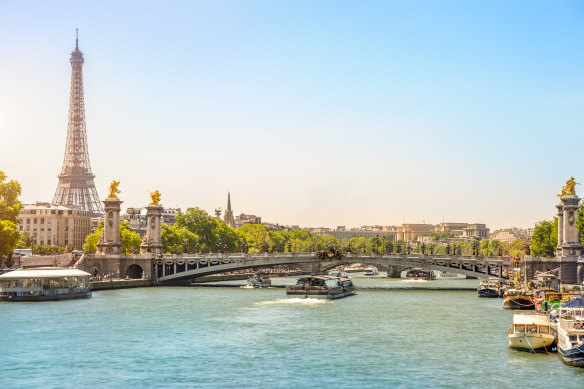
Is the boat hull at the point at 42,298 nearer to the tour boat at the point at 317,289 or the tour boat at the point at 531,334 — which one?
the tour boat at the point at 317,289

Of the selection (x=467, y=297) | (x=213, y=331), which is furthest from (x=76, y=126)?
(x=213, y=331)

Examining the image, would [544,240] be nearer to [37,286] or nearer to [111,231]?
[111,231]

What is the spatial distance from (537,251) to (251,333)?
5885cm

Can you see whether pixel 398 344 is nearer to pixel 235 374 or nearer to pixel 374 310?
pixel 235 374

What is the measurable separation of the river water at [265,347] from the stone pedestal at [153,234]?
75.7 ft

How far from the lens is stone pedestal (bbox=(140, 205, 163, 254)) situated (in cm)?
8431

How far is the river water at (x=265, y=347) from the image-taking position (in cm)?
3119

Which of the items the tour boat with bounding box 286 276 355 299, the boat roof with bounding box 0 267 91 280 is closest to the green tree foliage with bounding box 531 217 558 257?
the tour boat with bounding box 286 276 355 299

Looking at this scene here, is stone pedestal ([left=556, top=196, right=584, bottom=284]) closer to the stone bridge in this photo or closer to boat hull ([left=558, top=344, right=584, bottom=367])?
the stone bridge

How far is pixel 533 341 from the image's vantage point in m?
35.6

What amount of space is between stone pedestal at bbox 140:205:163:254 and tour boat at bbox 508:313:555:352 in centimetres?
5229

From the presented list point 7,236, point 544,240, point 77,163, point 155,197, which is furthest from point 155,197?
point 77,163

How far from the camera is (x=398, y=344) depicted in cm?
3975

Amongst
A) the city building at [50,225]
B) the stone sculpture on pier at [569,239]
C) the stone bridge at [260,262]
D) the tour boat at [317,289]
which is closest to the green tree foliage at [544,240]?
the stone bridge at [260,262]
